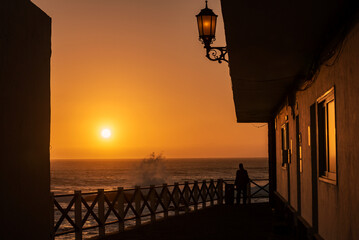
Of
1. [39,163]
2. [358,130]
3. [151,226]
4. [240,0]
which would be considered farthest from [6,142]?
[151,226]

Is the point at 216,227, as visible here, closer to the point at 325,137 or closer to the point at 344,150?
the point at 325,137

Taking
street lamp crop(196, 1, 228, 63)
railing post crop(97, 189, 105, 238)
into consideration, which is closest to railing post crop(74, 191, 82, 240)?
railing post crop(97, 189, 105, 238)

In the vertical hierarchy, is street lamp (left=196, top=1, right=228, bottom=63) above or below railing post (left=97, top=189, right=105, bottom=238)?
above

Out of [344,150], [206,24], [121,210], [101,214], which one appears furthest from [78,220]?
[344,150]

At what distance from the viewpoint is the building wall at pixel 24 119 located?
443 cm

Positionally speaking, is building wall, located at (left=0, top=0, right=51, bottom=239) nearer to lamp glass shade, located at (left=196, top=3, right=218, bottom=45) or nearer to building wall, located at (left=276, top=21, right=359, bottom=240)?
building wall, located at (left=276, top=21, right=359, bottom=240)

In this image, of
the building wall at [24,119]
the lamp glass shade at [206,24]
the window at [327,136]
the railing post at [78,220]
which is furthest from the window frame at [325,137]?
the railing post at [78,220]

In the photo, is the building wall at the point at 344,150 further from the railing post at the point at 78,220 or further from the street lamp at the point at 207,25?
the railing post at the point at 78,220

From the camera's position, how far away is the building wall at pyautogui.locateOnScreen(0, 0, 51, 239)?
174 inches

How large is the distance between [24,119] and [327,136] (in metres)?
3.94

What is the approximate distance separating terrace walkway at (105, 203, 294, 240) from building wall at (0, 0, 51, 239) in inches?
229

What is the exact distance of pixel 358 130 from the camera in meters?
4.75

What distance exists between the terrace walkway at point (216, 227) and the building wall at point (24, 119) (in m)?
5.81

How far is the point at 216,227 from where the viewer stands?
12461 millimetres
